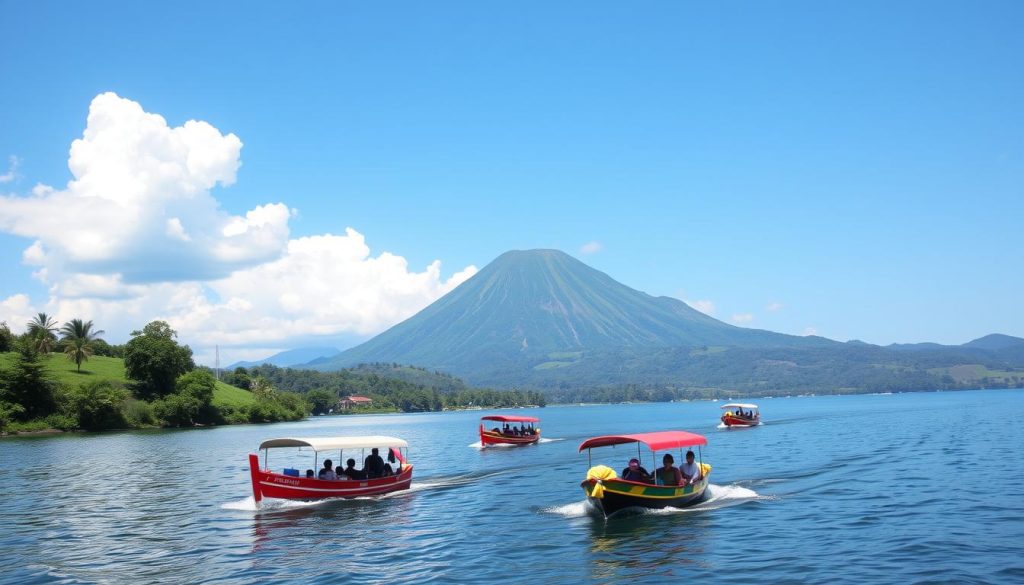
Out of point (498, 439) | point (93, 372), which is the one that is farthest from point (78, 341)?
point (498, 439)

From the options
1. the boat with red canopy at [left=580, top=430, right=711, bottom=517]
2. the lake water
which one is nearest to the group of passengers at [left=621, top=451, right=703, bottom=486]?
the boat with red canopy at [left=580, top=430, right=711, bottom=517]

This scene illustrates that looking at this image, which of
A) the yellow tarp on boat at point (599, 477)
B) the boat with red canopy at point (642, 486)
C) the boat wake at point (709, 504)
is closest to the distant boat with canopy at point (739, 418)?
the boat wake at point (709, 504)

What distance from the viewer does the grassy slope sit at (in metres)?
97.2

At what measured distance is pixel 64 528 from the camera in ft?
93.5

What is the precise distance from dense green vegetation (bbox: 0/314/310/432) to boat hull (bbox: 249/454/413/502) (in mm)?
64160

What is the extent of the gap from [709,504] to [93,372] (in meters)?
103

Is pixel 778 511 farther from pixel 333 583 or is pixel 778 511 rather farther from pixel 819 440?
pixel 819 440

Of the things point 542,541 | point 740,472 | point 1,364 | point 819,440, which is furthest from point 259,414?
point 542,541

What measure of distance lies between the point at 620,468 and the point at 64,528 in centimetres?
2896

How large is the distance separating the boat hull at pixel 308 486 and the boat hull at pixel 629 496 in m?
11.8

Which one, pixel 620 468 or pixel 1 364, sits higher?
pixel 1 364

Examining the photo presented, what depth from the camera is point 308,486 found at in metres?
33.7

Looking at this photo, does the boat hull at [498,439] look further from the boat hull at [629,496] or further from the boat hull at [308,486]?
the boat hull at [629,496]

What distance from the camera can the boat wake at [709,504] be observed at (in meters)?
29.3
